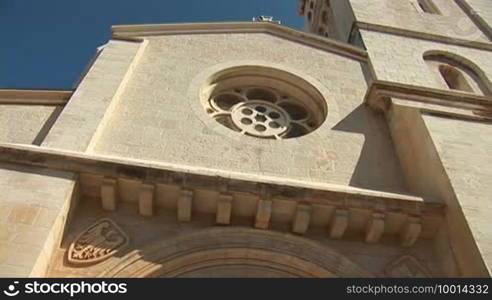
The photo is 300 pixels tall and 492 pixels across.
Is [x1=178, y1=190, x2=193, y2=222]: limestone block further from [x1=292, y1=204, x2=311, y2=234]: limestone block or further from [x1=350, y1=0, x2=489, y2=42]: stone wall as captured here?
[x1=350, y1=0, x2=489, y2=42]: stone wall

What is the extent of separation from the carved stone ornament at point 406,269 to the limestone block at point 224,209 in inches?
69.2

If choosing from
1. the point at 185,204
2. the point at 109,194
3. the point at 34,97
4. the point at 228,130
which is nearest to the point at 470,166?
the point at 228,130

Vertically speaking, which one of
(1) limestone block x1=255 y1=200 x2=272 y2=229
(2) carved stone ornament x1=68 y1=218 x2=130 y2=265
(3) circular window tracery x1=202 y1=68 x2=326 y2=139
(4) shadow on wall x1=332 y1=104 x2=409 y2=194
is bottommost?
(2) carved stone ornament x1=68 y1=218 x2=130 y2=265

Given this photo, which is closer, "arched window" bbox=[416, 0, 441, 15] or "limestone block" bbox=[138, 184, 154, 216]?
"limestone block" bbox=[138, 184, 154, 216]

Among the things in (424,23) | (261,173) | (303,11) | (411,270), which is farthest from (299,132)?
(303,11)

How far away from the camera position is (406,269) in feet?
18.4

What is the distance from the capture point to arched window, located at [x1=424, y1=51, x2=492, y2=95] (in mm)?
10070

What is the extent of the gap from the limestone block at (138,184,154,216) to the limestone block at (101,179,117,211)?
0.89ft

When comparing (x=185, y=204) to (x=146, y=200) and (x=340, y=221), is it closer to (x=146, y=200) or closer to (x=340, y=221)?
(x=146, y=200)

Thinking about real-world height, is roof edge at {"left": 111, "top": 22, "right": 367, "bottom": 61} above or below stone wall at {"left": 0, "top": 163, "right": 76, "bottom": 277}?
above

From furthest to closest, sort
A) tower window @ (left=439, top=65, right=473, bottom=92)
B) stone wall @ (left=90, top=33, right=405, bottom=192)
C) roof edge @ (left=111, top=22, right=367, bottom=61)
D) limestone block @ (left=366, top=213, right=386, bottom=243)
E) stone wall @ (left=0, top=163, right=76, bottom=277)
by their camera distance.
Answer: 1. tower window @ (left=439, top=65, right=473, bottom=92)
2. roof edge @ (left=111, top=22, right=367, bottom=61)
3. stone wall @ (left=90, top=33, right=405, bottom=192)
4. limestone block @ (left=366, top=213, right=386, bottom=243)
5. stone wall @ (left=0, top=163, right=76, bottom=277)

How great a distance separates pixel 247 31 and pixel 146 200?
5289 mm

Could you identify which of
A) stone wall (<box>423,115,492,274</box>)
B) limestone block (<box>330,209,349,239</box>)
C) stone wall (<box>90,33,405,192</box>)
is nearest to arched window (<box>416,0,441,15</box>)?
stone wall (<box>90,33,405,192</box>)

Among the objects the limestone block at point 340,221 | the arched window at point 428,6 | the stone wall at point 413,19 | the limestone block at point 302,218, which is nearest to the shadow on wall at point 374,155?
the limestone block at point 340,221
